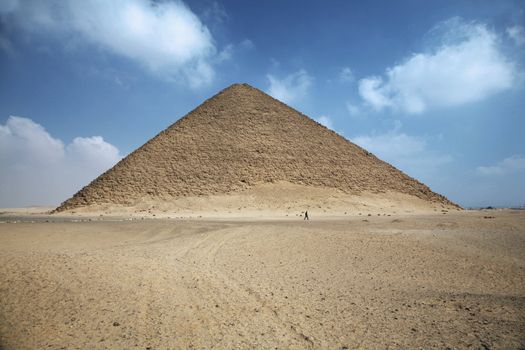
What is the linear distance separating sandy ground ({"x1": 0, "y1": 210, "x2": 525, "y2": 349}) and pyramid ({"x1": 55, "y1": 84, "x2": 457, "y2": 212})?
25430 mm

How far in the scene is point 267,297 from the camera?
15.6ft

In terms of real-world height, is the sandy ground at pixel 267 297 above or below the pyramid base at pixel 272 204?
below

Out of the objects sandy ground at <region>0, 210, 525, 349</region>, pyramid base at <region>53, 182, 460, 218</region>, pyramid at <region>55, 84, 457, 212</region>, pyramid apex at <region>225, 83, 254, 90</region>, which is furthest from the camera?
pyramid apex at <region>225, 83, 254, 90</region>

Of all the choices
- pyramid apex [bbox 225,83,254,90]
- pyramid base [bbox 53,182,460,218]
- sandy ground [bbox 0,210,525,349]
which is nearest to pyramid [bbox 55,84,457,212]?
pyramid base [bbox 53,182,460,218]

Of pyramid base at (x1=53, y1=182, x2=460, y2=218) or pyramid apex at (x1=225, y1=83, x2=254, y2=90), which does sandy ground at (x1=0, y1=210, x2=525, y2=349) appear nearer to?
pyramid base at (x1=53, y1=182, x2=460, y2=218)

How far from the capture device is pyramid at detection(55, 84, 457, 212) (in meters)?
33.8

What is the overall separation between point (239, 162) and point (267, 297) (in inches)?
1272

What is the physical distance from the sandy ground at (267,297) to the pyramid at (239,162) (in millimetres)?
25430

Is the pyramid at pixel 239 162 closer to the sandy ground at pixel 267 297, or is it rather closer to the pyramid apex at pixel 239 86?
the pyramid apex at pixel 239 86

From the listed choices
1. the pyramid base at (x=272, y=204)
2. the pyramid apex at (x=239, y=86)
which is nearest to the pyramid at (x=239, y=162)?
the pyramid base at (x=272, y=204)

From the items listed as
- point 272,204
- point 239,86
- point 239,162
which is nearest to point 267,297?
point 272,204

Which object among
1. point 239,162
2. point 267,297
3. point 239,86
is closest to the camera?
point 267,297

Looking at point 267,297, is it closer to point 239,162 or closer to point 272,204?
point 272,204

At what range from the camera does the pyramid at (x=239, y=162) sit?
33812 millimetres
